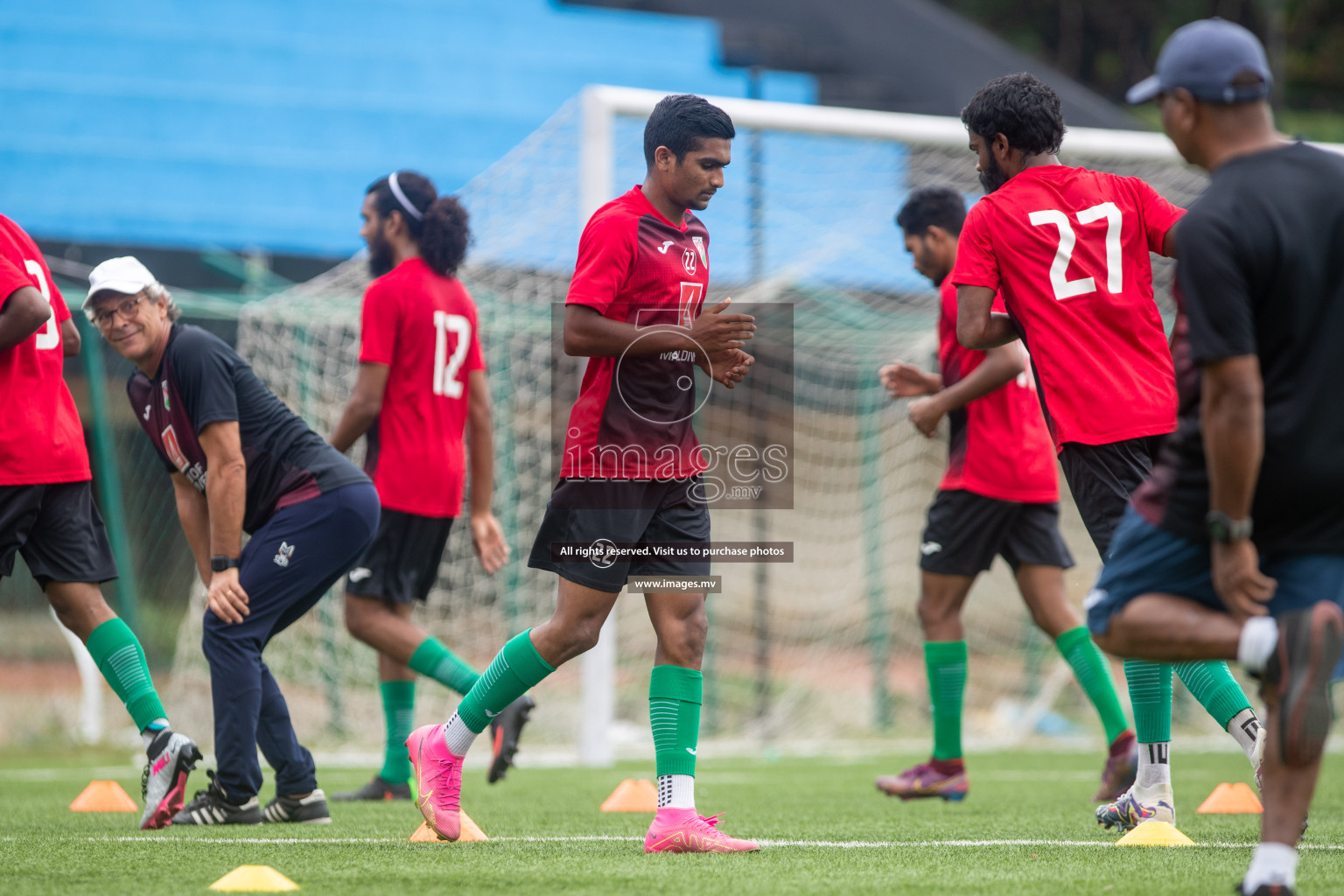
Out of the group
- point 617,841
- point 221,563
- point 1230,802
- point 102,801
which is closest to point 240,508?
point 221,563

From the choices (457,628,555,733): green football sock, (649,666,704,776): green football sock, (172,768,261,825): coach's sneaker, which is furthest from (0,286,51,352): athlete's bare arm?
(649,666,704,776): green football sock

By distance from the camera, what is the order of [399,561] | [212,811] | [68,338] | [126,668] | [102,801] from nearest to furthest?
[212,811], [126,668], [68,338], [102,801], [399,561]

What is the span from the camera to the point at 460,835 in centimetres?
419

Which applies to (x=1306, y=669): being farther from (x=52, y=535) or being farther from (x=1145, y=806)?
(x=52, y=535)

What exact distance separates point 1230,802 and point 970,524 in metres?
1.40

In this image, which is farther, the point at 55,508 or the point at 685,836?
the point at 55,508

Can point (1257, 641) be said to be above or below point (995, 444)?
below

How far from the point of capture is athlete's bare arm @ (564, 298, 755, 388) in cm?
381

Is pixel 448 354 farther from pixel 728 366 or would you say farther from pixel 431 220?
pixel 728 366

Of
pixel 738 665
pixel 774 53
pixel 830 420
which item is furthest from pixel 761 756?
pixel 774 53

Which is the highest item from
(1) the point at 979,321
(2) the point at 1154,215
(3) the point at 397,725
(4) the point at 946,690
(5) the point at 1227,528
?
(2) the point at 1154,215

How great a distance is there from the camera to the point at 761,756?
8617 mm

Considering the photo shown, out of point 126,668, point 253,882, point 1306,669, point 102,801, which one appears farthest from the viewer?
point 102,801

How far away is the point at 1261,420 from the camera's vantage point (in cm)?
272
